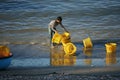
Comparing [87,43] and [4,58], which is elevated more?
[4,58]

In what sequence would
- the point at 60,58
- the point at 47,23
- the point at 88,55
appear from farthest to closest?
the point at 47,23
the point at 88,55
the point at 60,58

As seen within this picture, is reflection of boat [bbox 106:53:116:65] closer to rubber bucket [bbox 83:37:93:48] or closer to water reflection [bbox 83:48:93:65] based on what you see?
water reflection [bbox 83:48:93:65]

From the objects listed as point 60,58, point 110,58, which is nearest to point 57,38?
point 60,58

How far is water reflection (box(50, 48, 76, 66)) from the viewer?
12.0 meters

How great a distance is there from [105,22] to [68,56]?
7.86 m

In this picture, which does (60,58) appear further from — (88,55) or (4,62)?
(4,62)

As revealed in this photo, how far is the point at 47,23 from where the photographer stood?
20.7 metres

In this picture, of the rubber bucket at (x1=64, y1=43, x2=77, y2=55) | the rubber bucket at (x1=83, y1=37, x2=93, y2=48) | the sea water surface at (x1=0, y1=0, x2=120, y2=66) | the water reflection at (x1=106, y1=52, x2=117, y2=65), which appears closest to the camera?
the water reflection at (x1=106, y1=52, x2=117, y2=65)

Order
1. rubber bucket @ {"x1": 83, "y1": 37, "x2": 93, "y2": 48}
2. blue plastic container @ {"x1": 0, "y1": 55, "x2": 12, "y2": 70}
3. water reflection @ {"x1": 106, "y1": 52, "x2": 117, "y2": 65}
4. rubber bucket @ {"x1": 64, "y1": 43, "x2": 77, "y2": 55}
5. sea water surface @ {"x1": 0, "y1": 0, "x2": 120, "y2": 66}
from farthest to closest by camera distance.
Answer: rubber bucket @ {"x1": 83, "y1": 37, "x2": 93, "y2": 48}, sea water surface @ {"x1": 0, "y1": 0, "x2": 120, "y2": 66}, rubber bucket @ {"x1": 64, "y1": 43, "x2": 77, "y2": 55}, water reflection @ {"x1": 106, "y1": 52, "x2": 117, "y2": 65}, blue plastic container @ {"x1": 0, "y1": 55, "x2": 12, "y2": 70}

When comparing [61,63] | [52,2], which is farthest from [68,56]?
[52,2]

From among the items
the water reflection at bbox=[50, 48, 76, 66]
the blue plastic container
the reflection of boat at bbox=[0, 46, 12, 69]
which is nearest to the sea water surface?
the water reflection at bbox=[50, 48, 76, 66]

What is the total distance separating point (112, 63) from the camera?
11828 mm

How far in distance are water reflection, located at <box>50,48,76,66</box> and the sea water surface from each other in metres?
0.15

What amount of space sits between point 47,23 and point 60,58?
7.98 meters
